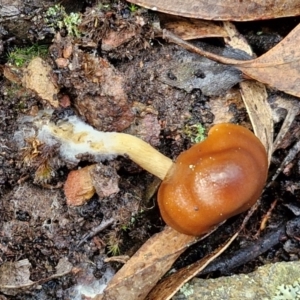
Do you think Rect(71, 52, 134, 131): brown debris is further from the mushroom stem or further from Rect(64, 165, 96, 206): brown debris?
Rect(64, 165, 96, 206): brown debris

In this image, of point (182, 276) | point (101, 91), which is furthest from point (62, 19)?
point (182, 276)

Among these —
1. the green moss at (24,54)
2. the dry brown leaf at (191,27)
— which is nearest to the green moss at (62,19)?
the green moss at (24,54)

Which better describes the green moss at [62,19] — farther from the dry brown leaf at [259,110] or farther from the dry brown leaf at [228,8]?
the dry brown leaf at [259,110]

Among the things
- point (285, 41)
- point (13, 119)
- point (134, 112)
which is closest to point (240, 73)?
point (285, 41)

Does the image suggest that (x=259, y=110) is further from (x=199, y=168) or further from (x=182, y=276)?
(x=182, y=276)

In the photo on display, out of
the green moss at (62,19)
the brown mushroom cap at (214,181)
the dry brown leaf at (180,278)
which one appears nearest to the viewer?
the brown mushroom cap at (214,181)

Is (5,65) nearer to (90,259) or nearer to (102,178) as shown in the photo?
(102,178)

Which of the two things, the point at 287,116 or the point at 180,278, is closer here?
the point at 180,278
